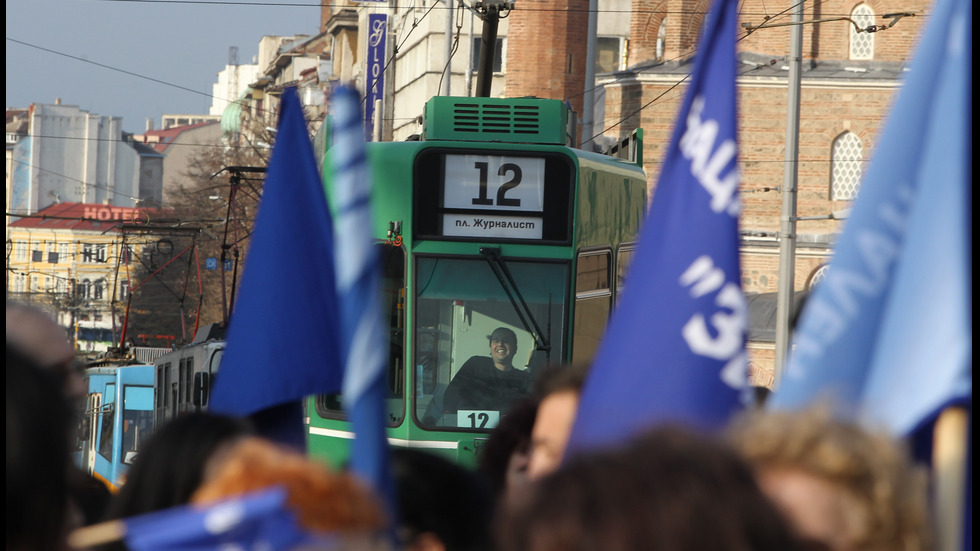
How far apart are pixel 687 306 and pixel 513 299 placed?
625 cm

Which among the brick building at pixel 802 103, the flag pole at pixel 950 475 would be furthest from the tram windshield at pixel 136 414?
the brick building at pixel 802 103

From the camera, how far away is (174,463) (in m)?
2.67

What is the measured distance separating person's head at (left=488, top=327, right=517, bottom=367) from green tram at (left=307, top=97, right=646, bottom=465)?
1 centimetres

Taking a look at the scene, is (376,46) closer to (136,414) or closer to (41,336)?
(136,414)

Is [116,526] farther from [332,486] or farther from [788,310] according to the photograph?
[788,310]

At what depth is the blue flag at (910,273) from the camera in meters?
2.42

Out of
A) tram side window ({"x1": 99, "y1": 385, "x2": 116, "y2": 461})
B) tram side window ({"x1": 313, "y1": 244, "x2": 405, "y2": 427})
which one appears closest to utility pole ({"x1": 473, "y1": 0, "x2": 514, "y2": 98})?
tram side window ({"x1": 313, "y1": 244, "x2": 405, "y2": 427})

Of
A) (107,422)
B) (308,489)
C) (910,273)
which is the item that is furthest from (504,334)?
(107,422)

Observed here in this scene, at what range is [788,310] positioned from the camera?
20.6m

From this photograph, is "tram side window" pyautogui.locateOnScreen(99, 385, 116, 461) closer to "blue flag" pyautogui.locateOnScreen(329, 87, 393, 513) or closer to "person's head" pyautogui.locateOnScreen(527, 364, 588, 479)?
"person's head" pyautogui.locateOnScreen(527, 364, 588, 479)

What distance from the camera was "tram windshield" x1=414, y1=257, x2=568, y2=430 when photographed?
29.1 ft

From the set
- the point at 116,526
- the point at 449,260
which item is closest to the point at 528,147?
the point at 449,260

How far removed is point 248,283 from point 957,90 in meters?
1.63

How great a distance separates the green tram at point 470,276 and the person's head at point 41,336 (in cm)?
583
